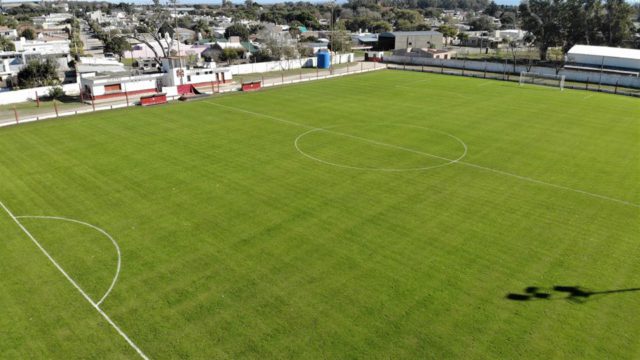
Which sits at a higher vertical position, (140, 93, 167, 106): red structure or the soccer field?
(140, 93, 167, 106): red structure

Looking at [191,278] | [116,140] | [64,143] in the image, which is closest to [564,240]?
[191,278]

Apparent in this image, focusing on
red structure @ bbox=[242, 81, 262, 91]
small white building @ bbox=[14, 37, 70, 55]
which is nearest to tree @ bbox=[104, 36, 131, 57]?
small white building @ bbox=[14, 37, 70, 55]

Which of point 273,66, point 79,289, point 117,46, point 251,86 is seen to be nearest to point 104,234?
point 79,289

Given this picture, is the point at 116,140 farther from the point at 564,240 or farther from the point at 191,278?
the point at 564,240

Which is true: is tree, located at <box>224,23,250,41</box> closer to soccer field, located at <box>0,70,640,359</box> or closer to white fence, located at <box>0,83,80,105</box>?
white fence, located at <box>0,83,80,105</box>

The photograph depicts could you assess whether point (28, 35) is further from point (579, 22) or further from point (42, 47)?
point (579, 22)

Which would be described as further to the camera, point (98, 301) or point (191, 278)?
point (191, 278)

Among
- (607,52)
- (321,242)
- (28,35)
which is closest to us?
(321,242)
